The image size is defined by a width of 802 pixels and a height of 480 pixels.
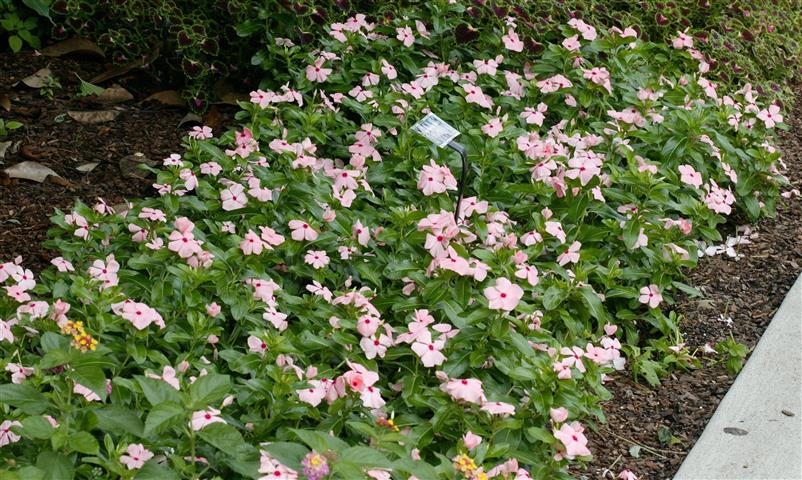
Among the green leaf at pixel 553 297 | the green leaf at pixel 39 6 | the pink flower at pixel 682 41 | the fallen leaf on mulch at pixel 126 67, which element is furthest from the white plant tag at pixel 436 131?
the green leaf at pixel 39 6

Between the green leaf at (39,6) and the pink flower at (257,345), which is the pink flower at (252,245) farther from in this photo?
the green leaf at (39,6)

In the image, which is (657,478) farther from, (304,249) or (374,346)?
(304,249)

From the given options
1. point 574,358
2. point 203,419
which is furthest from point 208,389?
point 574,358

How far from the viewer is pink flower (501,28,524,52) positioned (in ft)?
14.5

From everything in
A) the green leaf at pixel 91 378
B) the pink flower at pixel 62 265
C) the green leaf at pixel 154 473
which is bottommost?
the pink flower at pixel 62 265

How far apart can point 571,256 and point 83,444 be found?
68.0 inches

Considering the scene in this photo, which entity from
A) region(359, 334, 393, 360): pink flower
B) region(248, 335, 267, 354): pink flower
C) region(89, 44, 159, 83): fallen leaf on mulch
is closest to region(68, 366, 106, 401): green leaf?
region(248, 335, 267, 354): pink flower

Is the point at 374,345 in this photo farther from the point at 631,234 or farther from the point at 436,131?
the point at 631,234

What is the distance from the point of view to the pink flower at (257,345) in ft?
8.80

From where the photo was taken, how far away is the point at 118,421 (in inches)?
89.3

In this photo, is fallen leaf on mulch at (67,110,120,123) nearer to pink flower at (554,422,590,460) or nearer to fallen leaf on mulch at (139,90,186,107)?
fallen leaf on mulch at (139,90,186,107)

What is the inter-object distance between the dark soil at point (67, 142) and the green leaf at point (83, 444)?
1402 millimetres

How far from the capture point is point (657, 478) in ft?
9.82

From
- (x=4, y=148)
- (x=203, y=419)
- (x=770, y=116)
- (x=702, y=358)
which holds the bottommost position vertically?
(x=4, y=148)
